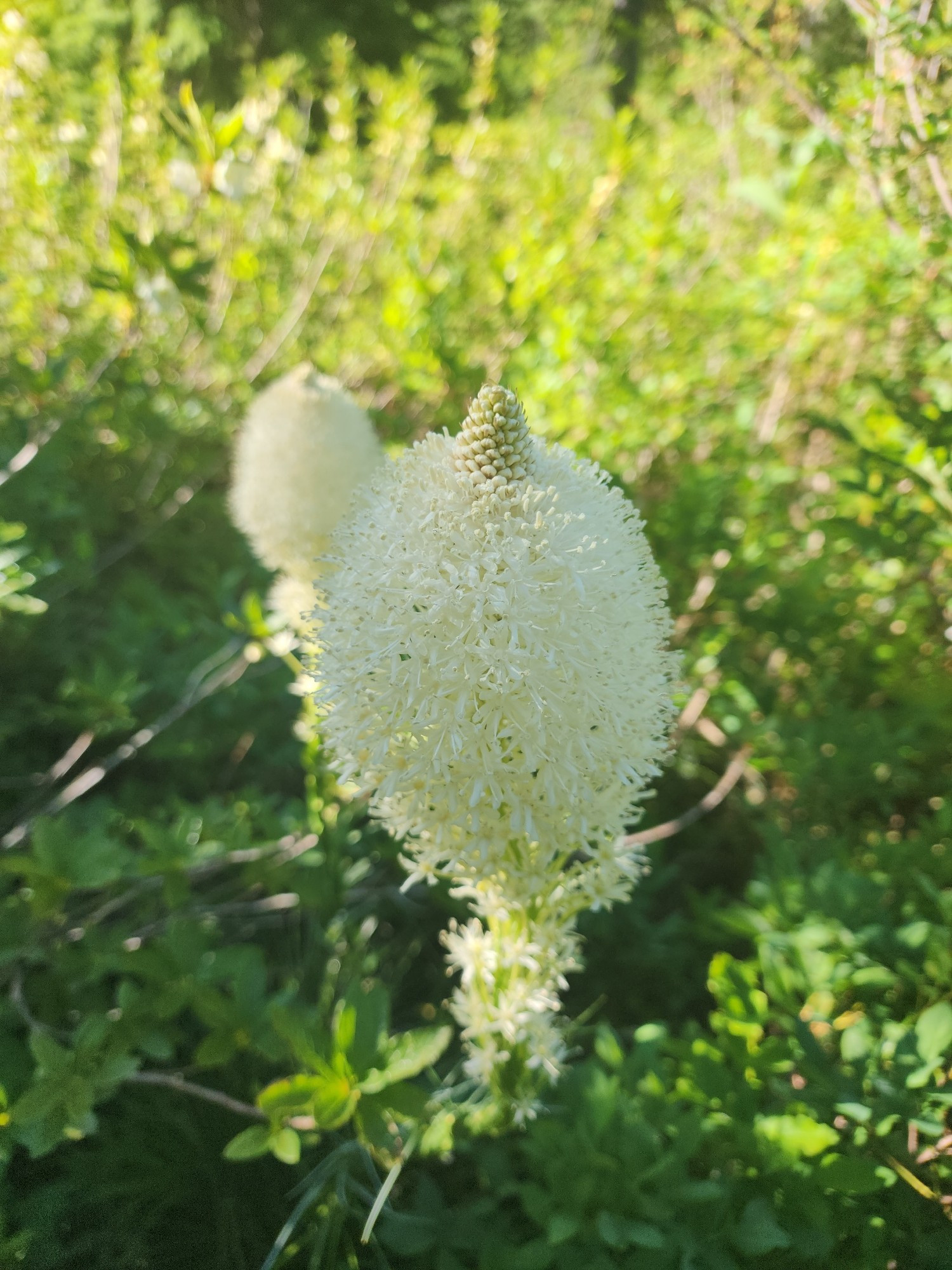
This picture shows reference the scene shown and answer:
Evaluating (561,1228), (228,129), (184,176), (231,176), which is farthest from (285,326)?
(561,1228)

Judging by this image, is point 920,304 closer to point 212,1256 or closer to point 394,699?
point 394,699

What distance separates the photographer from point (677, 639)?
2.43 m

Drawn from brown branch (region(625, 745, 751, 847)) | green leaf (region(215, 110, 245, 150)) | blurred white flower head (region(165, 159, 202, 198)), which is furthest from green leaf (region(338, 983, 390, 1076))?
blurred white flower head (region(165, 159, 202, 198))

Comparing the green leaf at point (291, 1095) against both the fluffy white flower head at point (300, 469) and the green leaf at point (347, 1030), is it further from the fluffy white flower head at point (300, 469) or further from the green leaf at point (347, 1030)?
the fluffy white flower head at point (300, 469)

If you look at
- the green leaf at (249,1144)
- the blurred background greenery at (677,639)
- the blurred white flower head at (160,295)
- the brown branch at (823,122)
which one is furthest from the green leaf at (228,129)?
the green leaf at (249,1144)

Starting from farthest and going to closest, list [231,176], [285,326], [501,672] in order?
[285,326], [231,176], [501,672]

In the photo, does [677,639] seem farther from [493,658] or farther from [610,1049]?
[493,658]

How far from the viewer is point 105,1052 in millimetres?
1217

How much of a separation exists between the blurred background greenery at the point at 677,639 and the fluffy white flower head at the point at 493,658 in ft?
1.10

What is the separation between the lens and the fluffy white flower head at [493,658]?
90 centimetres

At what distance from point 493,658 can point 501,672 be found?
2 cm

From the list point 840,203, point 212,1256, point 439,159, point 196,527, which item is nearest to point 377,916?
point 212,1256

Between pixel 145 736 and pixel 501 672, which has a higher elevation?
pixel 145 736

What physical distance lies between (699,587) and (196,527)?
2337mm
